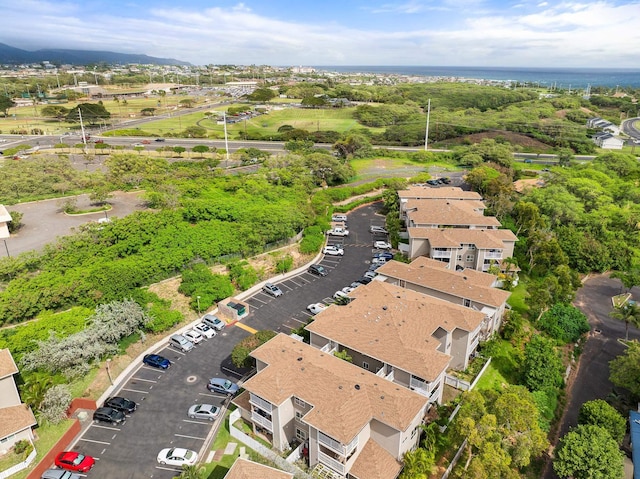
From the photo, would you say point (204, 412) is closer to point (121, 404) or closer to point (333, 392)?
point (121, 404)

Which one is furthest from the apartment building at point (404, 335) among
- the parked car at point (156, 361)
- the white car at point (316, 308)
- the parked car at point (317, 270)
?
the parked car at point (317, 270)

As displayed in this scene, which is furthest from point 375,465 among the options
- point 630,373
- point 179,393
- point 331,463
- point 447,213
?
point 447,213

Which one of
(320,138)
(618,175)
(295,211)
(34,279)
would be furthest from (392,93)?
(34,279)

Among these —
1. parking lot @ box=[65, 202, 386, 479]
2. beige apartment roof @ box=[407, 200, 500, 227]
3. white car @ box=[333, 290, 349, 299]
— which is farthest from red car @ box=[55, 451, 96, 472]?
beige apartment roof @ box=[407, 200, 500, 227]

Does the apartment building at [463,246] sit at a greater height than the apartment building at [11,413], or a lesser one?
greater

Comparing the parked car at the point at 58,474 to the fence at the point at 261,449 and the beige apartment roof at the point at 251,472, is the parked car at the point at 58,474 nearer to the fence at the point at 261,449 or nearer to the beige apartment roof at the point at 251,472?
the fence at the point at 261,449

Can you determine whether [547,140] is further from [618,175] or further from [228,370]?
[228,370]
